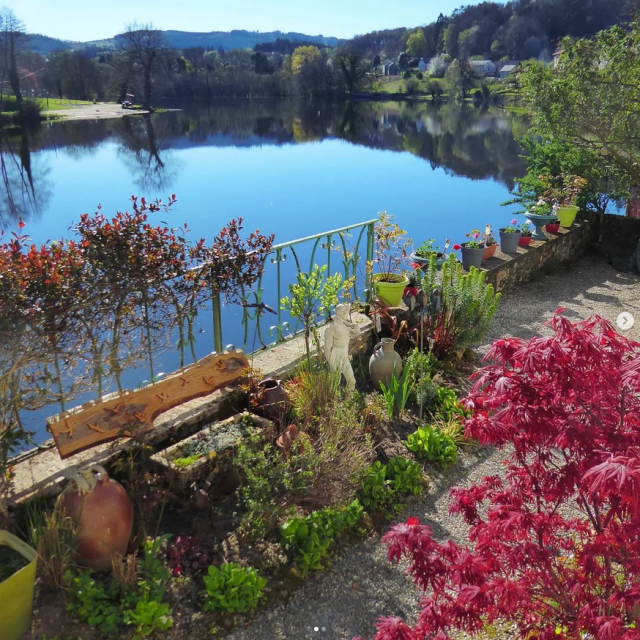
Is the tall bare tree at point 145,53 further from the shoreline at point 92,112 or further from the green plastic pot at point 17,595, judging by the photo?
the green plastic pot at point 17,595

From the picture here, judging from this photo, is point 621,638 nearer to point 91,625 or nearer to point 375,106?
point 91,625

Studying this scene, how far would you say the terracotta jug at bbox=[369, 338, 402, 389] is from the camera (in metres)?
4.43

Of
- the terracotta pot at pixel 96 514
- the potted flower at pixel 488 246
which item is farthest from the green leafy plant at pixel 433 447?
the potted flower at pixel 488 246

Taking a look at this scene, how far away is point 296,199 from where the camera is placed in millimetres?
21531

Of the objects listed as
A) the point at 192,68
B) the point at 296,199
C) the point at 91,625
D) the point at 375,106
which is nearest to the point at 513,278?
the point at 91,625

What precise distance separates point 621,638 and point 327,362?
2.60 metres

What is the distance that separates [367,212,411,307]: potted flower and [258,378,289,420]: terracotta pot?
1.91m

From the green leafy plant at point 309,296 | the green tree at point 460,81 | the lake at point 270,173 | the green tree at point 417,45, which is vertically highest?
the green tree at point 417,45

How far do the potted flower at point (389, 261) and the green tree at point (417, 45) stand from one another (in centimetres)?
10570

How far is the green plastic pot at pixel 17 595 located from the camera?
216 cm

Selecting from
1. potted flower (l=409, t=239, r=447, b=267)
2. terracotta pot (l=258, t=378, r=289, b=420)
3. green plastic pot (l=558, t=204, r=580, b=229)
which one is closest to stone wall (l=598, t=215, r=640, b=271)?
green plastic pot (l=558, t=204, r=580, b=229)

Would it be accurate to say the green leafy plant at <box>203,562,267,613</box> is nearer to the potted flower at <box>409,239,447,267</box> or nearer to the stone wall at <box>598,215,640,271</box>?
the potted flower at <box>409,239,447,267</box>

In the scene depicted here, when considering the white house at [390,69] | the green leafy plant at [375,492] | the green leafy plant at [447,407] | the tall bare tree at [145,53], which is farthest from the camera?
the white house at [390,69]

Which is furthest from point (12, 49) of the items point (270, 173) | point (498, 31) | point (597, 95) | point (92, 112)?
point (498, 31)
